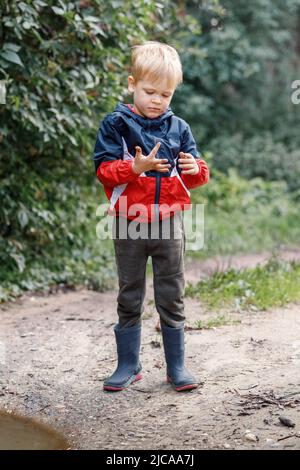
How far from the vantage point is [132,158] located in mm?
3381

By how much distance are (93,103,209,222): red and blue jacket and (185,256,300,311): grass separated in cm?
165

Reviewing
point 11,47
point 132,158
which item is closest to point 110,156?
point 132,158

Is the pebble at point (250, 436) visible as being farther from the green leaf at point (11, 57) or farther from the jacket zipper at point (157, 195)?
the green leaf at point (11, 57)

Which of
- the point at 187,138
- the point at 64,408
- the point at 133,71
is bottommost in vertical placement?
the point at 64,408

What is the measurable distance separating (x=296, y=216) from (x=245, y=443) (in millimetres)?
6949

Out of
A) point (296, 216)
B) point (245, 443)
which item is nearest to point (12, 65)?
point (245, 443)

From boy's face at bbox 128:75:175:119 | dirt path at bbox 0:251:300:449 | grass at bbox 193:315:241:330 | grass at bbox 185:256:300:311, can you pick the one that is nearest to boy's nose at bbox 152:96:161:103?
boy's face at bbox 128:75:175:119

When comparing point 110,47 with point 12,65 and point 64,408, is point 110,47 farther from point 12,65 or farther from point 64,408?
point 64,408

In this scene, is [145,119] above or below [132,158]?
above

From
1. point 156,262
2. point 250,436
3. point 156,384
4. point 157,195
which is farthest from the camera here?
point 156,384

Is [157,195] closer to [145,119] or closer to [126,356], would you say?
[145,119]

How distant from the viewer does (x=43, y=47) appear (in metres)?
4.97

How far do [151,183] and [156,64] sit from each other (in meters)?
0.55

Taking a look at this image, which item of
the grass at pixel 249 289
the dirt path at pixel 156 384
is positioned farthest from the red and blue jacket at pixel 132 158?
the grass at pixel 249 289
